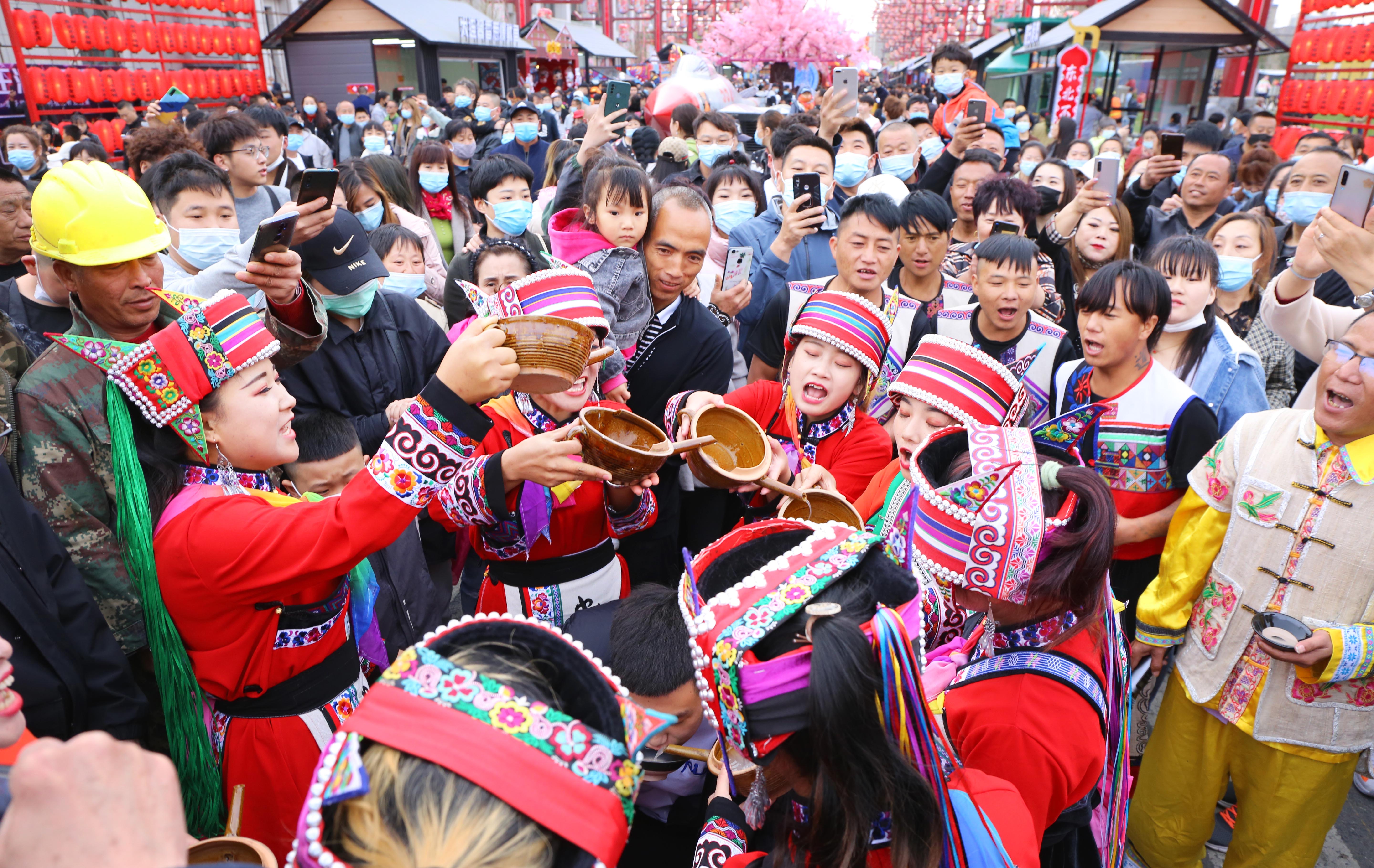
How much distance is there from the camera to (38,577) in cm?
169

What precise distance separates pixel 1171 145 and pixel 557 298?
4.58m

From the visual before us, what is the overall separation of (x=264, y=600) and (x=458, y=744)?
99 cm

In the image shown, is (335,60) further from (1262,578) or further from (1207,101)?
(1262,578)

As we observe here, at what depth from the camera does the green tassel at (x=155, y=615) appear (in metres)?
1.74

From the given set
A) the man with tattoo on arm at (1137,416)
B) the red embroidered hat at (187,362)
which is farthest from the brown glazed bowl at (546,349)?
the man with tattoo on arm at (1137,416)

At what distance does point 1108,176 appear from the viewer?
174 inches

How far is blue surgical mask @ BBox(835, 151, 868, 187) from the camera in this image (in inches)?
225

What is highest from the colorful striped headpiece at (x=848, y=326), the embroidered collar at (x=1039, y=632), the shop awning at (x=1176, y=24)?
the shop awning at (x=1176, y=24)

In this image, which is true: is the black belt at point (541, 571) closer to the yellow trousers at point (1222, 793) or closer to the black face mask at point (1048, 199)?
the yellow trousers at point (1222, 793)

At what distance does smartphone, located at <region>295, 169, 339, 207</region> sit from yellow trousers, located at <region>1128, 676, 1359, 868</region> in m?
3.08

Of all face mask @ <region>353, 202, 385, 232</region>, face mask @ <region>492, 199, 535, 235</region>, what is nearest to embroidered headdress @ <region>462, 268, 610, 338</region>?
face mask @ <region>492, 199, 535, 235</region>

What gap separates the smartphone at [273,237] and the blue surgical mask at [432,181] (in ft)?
12.4

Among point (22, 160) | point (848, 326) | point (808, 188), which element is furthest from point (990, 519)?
point (22, 160)

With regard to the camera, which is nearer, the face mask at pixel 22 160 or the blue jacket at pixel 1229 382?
the blue jacket at pixel 1229 382
